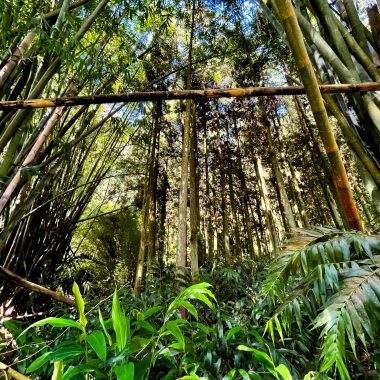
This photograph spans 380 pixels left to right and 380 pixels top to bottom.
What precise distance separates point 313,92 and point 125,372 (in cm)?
107

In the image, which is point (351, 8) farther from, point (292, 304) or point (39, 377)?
point (39, 377)

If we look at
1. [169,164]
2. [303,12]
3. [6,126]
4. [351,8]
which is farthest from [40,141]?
[169,164]

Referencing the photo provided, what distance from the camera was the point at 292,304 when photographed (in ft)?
3.80

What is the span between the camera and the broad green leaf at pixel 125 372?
0.71 meters

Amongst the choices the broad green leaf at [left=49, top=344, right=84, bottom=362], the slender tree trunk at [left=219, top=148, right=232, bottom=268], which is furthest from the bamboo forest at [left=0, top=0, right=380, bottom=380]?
the slender tree trunk at [left=219, top=148, right=232, bottom=268]

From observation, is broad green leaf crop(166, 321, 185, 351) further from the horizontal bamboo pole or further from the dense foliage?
the horizontal bamboo pole

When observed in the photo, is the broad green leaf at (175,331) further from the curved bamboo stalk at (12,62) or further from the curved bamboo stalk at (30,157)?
the curved bamboo stalk at (12,62)

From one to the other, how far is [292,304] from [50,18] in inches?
90.5

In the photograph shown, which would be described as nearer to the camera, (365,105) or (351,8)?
(365,105)

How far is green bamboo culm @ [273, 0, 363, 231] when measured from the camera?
92 cm

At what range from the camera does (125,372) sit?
724 mm

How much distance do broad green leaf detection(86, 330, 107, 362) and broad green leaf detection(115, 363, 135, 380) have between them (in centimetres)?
5

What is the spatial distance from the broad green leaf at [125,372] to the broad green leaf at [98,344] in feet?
0.18

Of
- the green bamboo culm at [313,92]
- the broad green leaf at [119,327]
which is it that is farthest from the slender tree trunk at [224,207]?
the broad green leaf at [119,327]
